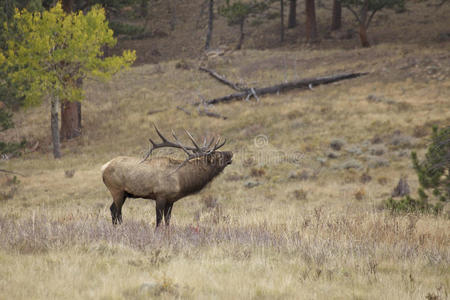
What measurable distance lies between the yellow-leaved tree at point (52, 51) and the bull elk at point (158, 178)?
13.8 metres

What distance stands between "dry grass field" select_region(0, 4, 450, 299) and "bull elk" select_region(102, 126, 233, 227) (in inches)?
19.1

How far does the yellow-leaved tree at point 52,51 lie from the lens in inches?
787

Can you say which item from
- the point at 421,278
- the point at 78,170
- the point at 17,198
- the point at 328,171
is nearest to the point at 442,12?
the point at 328,171

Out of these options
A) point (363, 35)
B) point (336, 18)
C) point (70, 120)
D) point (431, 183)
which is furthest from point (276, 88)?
point (431, 183)

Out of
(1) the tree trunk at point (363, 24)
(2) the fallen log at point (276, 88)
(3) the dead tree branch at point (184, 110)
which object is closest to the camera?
(3) the dead tree branch at point (184, 110)

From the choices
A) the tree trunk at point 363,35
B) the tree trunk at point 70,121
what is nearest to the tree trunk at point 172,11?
the tree trunk at point 363,35

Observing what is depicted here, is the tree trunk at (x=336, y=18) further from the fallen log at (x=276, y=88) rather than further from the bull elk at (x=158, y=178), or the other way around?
the bull elk at (x=158, y=178)

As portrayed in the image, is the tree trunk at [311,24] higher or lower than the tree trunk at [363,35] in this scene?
higher

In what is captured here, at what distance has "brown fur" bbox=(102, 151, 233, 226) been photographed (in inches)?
310

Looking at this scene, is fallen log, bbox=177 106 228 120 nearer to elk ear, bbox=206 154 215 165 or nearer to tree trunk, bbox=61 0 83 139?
tree trunk, bbox=61 0 83 139

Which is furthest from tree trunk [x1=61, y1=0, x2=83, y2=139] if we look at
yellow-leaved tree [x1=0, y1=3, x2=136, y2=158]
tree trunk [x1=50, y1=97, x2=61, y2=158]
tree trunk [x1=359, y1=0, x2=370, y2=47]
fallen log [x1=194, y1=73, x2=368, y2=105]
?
tree trunk [x1=359, y1=0, x2=370, y2=47]

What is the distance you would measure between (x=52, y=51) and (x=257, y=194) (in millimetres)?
12774

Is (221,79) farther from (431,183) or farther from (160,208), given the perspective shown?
(160,208)

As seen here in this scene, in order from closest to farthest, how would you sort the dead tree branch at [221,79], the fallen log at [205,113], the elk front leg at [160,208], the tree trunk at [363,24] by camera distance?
the elk front leg at [160,208]
the fallen log at [205,113]
the dead tree branch at [221,79]
the tree trunk at [363,24]
